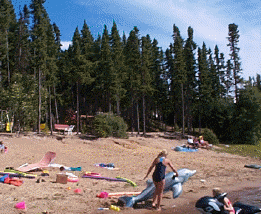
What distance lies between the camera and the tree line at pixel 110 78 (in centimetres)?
2886

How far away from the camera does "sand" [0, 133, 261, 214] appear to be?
7730 mm

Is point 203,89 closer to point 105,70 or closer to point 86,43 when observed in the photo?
point 105,70

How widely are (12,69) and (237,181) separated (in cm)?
3168

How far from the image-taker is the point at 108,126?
24.3m

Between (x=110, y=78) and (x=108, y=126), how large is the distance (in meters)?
13.7

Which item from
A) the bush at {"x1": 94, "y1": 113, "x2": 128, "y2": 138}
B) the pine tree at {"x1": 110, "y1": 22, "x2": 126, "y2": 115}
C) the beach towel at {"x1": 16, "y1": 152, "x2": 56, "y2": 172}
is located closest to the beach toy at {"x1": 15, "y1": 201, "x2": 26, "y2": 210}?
the beach towel at {"x1": 16, "y1": 152, "x2": 56, "y2": 172}

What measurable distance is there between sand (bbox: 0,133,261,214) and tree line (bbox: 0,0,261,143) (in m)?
8.19

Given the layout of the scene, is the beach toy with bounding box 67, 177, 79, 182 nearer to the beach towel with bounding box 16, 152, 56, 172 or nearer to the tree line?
the beach towel with bounding box 16, 152, 56, 172

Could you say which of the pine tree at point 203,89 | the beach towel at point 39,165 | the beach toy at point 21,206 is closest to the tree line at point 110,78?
the pine tree at point 203,89

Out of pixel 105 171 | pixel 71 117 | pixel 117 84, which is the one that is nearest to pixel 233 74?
pixel 117 84

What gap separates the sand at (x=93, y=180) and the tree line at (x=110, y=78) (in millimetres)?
8188

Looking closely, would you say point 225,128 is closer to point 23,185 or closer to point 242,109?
point 242,109

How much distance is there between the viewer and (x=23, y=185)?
8.84 metres

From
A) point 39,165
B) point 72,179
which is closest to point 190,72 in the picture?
point 39,165
